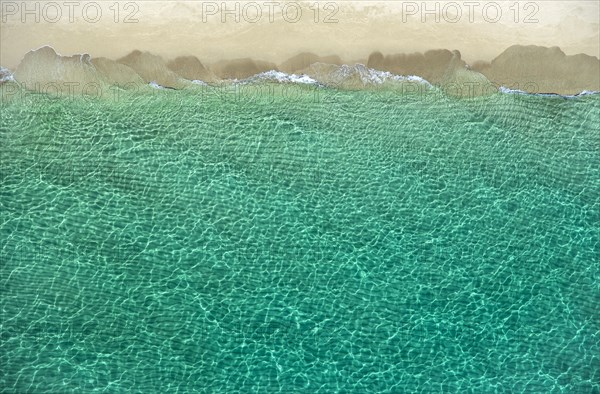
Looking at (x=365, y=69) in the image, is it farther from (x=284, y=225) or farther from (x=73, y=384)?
(x=73, y=384)

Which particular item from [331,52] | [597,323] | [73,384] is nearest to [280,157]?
[331,52]

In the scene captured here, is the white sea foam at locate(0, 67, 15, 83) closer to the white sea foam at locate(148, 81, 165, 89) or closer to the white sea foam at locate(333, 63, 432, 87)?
A: the white sea foam at locate(148, 81, 165, 89)

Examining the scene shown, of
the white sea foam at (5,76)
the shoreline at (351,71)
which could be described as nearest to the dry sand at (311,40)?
the shoreline at (351,71)

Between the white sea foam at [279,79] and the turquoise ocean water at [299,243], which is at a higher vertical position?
the white sea foam at [279,79]

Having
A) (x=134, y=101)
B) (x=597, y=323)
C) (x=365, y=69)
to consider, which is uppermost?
(x=365, y=69)

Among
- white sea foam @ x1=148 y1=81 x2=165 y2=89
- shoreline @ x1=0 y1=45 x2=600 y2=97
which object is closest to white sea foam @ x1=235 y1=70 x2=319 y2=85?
shoreline @ x1=0 y1=45 x2=600 y2=97

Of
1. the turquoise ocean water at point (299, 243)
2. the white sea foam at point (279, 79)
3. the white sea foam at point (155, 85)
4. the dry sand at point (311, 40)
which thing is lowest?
the turquoise ocean water at point (299, 243)

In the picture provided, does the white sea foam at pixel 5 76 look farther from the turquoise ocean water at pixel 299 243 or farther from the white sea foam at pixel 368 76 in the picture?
the white sea foam at pixel 368 76

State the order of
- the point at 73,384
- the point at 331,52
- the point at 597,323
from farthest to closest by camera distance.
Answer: the point at 331,52 < the point at 597,323 < the point at 73,384
